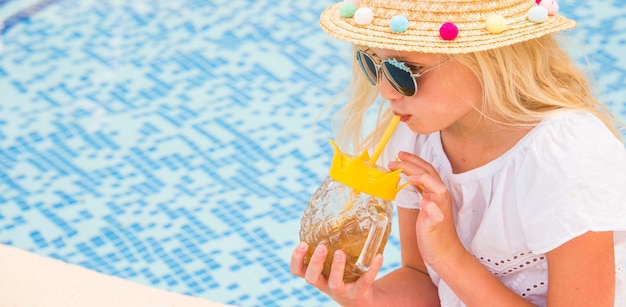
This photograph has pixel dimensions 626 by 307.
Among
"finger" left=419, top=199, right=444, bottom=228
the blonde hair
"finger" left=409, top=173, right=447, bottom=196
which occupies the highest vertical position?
the blonde hair

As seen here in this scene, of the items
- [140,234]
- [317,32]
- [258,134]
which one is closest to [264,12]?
[317,32]

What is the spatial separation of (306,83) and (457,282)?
13.7ft

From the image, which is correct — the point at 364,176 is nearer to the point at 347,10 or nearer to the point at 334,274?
the point at 334,274

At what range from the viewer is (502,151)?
268cm

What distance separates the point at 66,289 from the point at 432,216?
A: 194 centimetres

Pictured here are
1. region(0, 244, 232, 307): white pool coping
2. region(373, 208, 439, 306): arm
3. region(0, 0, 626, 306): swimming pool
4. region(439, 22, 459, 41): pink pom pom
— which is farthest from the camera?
region(0, 0, 626, 306): swimming pool

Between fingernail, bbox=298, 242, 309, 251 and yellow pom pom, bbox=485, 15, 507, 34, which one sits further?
fingernail, bbox=298, 242, 309, 251

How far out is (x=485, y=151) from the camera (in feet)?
9.00

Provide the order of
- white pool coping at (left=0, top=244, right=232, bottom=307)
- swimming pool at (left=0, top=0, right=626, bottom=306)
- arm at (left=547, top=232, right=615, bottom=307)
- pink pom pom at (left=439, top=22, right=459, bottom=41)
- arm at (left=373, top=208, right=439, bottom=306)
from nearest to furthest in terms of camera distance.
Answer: pink pom pom at (left=439, top=22, right=459, bottom=41) < arm at (left=547, top=232, right=615, bottom=307) < arm at (left=373, top=208, right=439, bottom=306) < white pool coping at (left=0, top=244, right=232, bottom=307) < swimming pool at (left=0, top=0, right=626, bottom=306)

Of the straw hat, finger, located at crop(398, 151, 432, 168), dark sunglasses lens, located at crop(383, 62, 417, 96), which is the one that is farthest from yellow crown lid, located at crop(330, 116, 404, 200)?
the straw hat

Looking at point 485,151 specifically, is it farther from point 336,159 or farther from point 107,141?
point 107,141

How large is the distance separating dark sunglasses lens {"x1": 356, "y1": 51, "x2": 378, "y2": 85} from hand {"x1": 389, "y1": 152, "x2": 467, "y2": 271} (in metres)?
0.24

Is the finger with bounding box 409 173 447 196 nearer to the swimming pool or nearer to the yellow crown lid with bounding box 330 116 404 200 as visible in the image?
the yellow crown lid with bounding box 330 116 404 200

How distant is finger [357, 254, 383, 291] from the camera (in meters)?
2.56
